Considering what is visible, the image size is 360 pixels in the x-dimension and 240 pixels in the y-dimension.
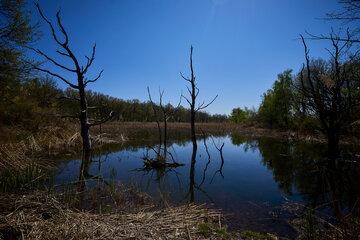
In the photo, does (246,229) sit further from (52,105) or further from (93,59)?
(52,105)

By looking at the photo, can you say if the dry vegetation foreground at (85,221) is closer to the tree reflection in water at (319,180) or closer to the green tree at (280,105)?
the tree reflection in water at (319,180)

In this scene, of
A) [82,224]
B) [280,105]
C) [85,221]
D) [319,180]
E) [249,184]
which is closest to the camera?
[82,224]

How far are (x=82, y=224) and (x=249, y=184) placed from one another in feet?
24.8

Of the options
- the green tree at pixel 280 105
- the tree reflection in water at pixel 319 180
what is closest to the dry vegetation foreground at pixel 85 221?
the tree reflection in water at pixel 319 180

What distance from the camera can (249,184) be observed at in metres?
11.2

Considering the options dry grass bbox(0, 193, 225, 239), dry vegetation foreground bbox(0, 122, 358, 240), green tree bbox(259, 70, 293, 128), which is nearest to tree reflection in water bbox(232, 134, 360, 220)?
dry vegetation foreground bbox(0, 122, 358, 240)

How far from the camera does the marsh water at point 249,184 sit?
748 centimetres

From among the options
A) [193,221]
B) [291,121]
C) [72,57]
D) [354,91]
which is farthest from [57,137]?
[291,121]

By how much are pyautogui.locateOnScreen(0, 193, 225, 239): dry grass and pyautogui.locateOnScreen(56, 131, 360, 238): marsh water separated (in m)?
1.47

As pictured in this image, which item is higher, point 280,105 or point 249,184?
point 280,105

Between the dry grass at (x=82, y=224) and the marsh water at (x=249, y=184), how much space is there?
1.47 meters

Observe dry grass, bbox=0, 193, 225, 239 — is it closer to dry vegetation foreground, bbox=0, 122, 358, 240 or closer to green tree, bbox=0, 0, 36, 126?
dry vegetation foreground, bbox=0, 122, 358, 240

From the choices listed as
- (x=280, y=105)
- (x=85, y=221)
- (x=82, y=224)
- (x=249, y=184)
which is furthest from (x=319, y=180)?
(x=280, y=105)

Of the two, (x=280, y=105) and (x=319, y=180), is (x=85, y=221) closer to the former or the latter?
(x=319, y=180)
